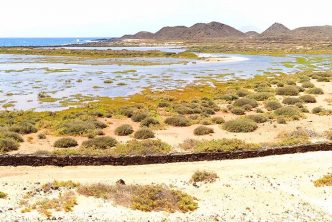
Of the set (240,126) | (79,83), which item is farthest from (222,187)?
(79,83)

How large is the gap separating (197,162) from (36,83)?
44997mm

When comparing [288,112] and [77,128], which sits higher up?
[77,128]

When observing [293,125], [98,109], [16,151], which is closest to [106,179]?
[16,151]

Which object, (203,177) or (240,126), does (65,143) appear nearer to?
(203,177)

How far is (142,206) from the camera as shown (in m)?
16.2

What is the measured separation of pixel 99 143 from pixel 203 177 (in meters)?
9.39

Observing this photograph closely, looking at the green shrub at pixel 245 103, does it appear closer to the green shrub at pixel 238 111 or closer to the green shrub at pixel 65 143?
the green shrub at pixel 238 111

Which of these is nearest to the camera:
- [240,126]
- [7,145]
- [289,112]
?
[7,145]

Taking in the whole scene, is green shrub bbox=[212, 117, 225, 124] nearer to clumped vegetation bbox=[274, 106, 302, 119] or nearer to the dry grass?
clumped vegetation bbox=[274, 106, 302, 119]

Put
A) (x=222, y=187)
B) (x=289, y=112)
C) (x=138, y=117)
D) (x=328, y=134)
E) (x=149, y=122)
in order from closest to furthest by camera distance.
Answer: (x=222, y=187) → (x=328, y=134) → (x=149, y=122) → (x=138, y=117) → (x=289, y=112)

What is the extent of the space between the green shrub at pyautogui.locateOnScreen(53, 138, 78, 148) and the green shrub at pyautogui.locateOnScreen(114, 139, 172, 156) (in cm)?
318

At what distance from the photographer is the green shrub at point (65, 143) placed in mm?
26516

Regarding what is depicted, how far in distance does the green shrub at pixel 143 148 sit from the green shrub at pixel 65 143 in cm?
318

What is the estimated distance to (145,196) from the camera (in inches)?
670
